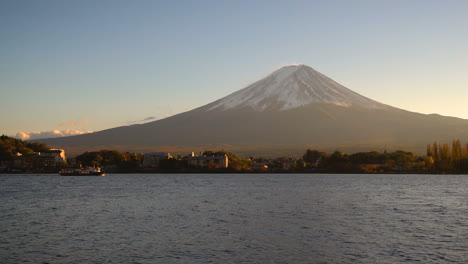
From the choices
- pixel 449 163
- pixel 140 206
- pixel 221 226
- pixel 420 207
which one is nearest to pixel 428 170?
pixel 449 163

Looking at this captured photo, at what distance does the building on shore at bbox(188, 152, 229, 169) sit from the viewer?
175m

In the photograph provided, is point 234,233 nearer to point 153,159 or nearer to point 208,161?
point 208,161

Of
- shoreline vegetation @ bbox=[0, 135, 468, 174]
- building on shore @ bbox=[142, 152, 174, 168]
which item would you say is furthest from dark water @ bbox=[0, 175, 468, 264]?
building on shore @ bbox=[142, 152, 174, 168]

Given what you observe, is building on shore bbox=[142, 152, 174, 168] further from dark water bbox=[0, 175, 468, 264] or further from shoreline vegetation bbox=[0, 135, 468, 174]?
dark water bbox=[0, 175, 468, 264]

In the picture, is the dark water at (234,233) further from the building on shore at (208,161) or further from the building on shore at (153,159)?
the building on shore at (153,159)

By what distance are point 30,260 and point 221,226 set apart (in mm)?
13433

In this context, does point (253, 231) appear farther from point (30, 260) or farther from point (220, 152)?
point (220, 152)

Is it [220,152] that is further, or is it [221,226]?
[220,152]

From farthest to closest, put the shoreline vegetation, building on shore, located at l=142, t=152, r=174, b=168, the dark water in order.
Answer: building on shore, located at l=142, t=152, r=174, b=168, the shoreline vegetation, the dark water

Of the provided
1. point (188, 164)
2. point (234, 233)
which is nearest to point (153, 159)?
point (188, 164)

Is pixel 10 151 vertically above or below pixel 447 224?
above

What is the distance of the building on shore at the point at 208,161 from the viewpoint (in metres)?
175

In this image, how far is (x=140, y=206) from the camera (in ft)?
160

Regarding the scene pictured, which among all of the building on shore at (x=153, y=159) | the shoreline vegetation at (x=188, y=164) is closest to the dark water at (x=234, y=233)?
the shoreline vegetation at (x=188, y=164)
